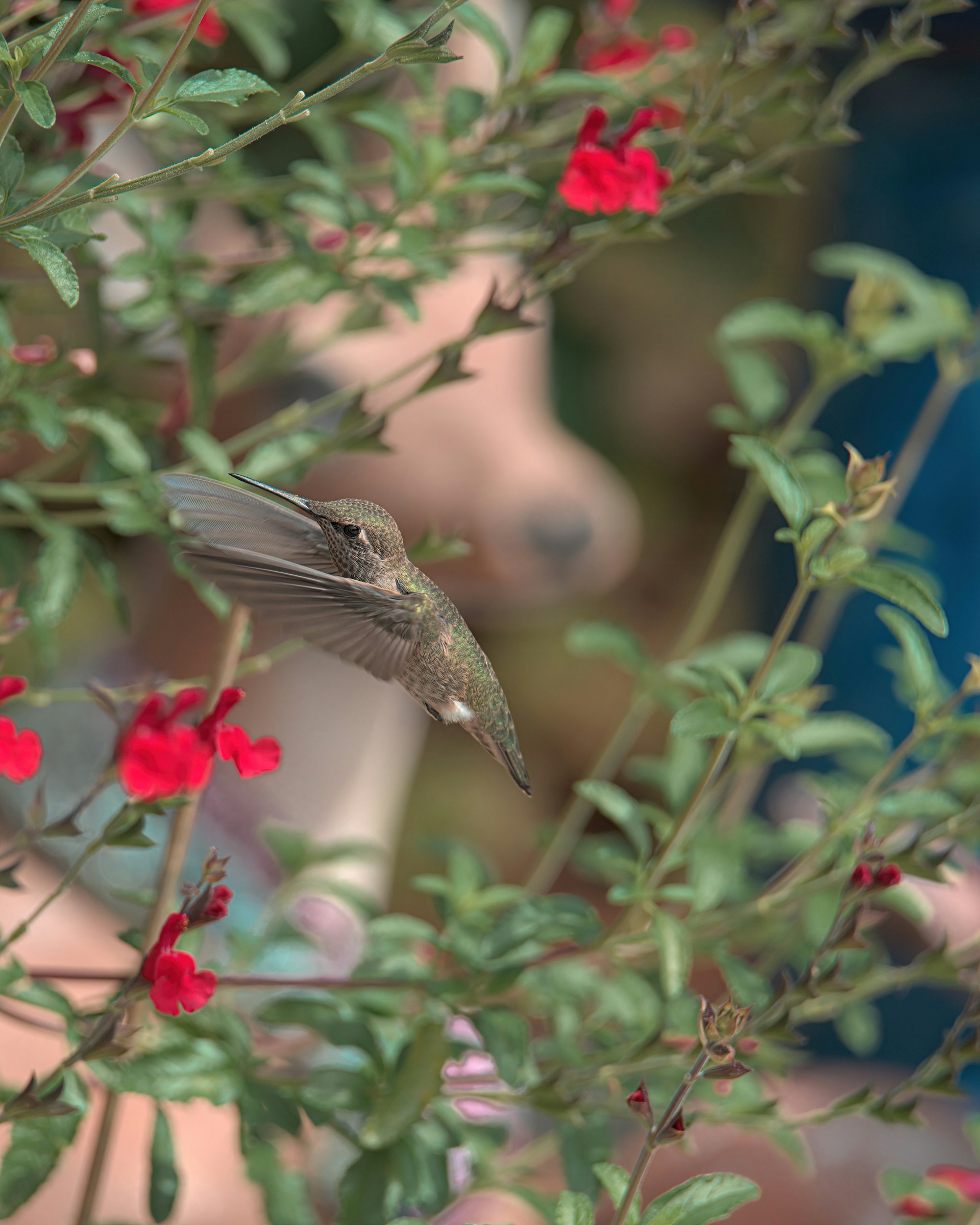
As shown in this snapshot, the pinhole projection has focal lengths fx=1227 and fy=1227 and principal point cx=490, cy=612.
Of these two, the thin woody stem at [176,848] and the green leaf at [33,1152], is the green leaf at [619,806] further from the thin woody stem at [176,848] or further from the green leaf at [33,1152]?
the green leaf at [33,1152]

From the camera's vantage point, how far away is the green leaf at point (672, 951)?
867mm

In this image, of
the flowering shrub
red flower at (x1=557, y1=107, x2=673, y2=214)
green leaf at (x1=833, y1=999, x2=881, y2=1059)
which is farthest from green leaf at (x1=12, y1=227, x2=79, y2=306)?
green leaf at (x1=833, y1=999, x2=881, y2=1059)

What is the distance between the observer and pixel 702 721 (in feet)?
2.53

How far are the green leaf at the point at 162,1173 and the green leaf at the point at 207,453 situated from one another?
0.46 m

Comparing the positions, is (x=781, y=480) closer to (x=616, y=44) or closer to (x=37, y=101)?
(x=37, y=101)

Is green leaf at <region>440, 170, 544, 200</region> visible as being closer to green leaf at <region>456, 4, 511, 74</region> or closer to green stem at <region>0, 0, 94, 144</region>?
green leaf at <region>456, 4, 511, 74</region>

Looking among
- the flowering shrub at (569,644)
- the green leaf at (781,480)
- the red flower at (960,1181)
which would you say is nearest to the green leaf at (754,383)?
the flowering shrub at (569,644)

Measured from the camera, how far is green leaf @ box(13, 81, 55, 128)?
1.91 ft

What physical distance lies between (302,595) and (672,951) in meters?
0.42

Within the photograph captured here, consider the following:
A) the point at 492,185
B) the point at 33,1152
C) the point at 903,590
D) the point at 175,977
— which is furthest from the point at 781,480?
the point at 33,1152

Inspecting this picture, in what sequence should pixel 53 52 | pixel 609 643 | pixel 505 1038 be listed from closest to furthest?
1. pixel 53 52
2. pixel 505 1038
3. pixel 609 643

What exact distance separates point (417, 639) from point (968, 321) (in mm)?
819

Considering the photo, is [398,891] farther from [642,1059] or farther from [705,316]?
[642,1059]

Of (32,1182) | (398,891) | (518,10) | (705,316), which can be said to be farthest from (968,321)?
(705,316)
